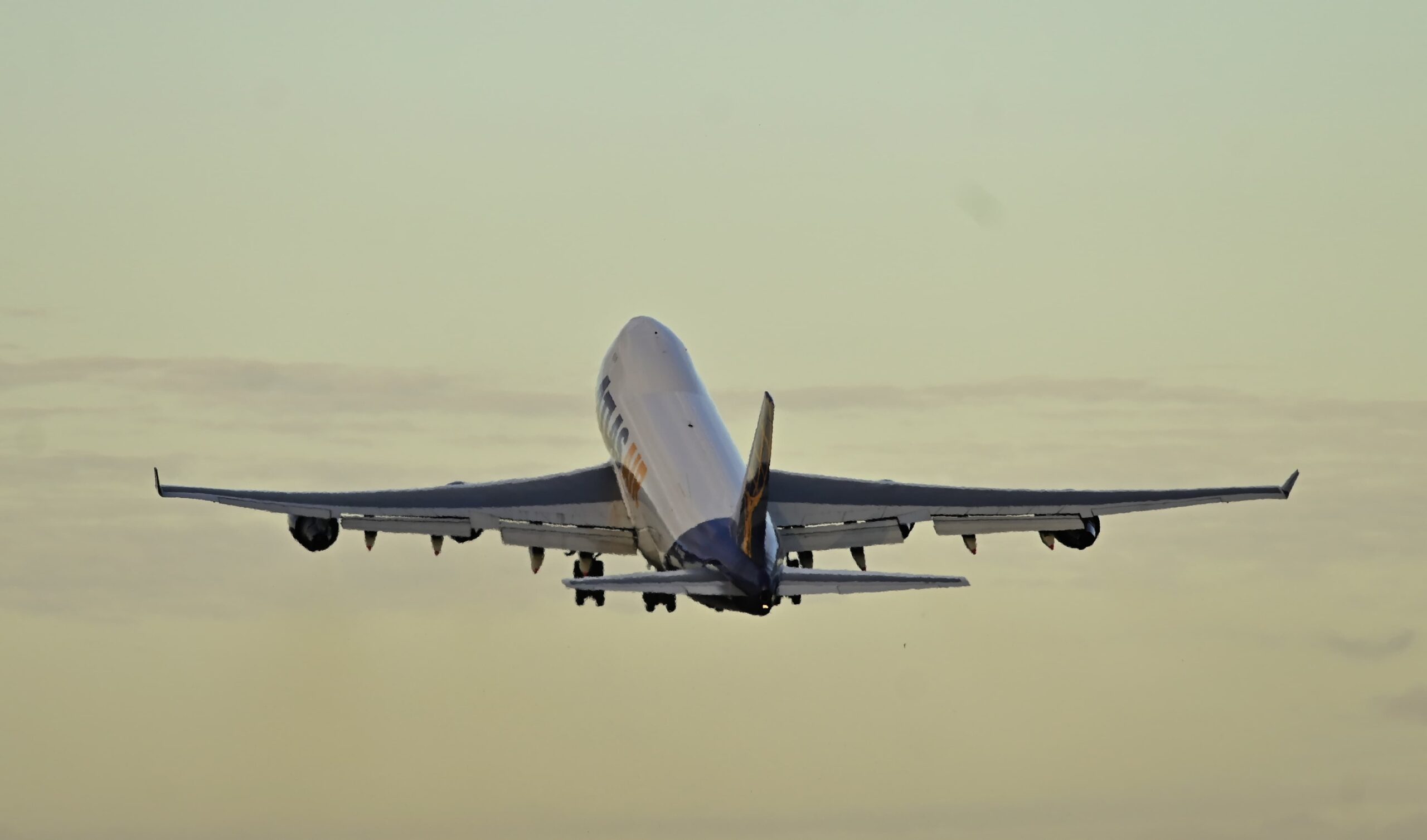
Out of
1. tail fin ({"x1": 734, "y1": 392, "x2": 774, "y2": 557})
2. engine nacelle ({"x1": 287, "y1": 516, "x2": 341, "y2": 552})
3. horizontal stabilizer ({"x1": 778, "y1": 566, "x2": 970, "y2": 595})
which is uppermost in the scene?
engine nacelle ({"x1": 287, "y1": 516, "x2": 341, "y2": 552})

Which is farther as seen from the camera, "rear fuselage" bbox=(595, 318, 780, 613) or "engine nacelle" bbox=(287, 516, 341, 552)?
"engine nacelle" bbox=(287, 516, 341, 552)

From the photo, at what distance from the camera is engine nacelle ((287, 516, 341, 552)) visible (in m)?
77.4

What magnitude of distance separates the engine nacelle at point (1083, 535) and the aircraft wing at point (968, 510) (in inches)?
0.6

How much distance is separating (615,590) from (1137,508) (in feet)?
62.4

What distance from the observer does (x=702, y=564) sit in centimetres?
6962

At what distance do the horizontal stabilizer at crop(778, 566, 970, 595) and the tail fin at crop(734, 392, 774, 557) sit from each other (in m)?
1.16

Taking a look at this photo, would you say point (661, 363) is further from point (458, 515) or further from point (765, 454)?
point (765, 454)

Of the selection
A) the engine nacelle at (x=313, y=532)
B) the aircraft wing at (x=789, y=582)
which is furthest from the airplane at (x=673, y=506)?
the aircraft wing at (x=789, y=582)

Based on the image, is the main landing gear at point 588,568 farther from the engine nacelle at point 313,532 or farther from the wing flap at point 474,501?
the engine nacelle at point 313,532

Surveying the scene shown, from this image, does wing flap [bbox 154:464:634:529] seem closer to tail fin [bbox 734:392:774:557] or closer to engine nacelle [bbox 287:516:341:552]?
engine nacelle [bbox 287:516:341:552]

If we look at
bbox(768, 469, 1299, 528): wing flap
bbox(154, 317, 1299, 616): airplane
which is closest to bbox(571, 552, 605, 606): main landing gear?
bbox(154, 317, 1299, 616): airplane

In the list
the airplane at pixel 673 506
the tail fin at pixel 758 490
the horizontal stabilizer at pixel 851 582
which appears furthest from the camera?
the airplane at pixel 673 506

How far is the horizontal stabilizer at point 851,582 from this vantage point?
6372cm

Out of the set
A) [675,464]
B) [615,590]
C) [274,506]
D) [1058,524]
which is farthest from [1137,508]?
[274,506]
